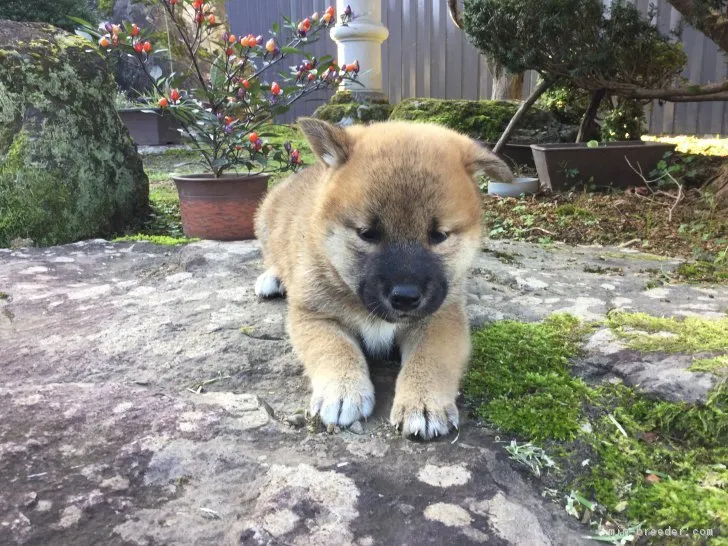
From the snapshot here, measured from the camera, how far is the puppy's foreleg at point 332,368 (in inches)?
73.6

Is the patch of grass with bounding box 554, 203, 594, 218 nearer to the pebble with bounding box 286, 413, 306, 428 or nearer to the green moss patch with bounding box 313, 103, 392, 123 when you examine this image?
the pebble with bounding box 286, 413, 306, 428

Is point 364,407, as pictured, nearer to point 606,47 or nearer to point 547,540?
point 547,540

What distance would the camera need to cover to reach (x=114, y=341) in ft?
8.05

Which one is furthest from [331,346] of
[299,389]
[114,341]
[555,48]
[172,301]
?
[555,48]

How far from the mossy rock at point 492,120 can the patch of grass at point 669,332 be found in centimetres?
526

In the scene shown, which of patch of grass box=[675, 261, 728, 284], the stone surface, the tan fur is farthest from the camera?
patch of grass box=[675, 261, 728, 284]

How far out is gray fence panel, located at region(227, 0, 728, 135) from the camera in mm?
9398

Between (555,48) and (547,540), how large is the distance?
5336mm

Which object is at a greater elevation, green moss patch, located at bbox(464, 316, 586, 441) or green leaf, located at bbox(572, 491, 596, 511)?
green moss patch, located at bbox(464, 316, 586, 441)

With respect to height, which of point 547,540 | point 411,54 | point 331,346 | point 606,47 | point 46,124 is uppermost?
point 411,54

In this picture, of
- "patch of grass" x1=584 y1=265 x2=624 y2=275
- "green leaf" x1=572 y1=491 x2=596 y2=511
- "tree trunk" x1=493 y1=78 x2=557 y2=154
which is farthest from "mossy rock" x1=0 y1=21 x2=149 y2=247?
"green leaf" x1=572 y1=491 x2=596 y2=511

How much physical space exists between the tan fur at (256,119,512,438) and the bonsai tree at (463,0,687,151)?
3.57 meters

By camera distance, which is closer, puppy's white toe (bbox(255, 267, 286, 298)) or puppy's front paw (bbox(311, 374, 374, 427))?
puppy's front paw (bbox(311, 374, 374, 427))

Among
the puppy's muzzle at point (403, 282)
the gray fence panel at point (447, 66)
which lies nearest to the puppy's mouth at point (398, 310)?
the puppy's muzzle at point (403, 282)
